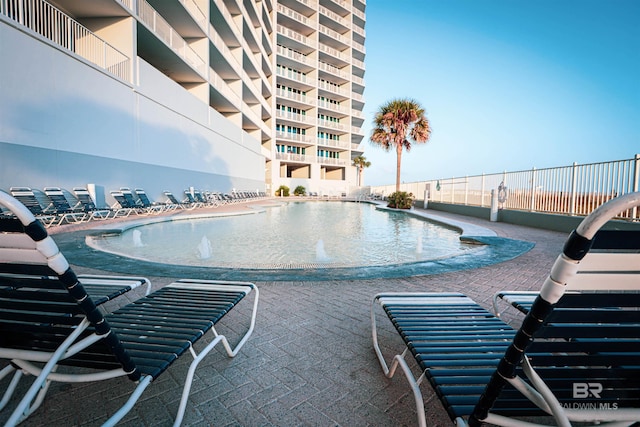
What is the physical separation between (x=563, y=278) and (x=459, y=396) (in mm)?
760

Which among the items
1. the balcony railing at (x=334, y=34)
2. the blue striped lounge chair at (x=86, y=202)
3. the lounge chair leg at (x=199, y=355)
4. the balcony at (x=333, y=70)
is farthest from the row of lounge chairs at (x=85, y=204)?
the balcony railing at (x=334, y=34)

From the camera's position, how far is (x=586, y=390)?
46.7 inches

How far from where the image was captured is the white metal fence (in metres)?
7.85

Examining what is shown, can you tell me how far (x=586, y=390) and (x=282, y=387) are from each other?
1.56m

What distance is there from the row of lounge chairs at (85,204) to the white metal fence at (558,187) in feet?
39.1

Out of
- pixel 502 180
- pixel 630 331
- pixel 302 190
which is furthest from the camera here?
pixel 302 190

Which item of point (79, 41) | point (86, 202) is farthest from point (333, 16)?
point (86, 202)

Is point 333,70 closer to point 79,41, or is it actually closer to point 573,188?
point 79,41

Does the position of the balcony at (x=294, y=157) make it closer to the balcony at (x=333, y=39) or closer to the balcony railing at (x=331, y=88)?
the balcony railing at (x=331, y=88)

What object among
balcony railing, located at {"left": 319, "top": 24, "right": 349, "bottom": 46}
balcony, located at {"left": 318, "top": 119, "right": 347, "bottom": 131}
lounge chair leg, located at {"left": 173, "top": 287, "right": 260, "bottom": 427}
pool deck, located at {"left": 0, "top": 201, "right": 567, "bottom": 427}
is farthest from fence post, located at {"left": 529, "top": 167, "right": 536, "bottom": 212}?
balcony railing, located at {"left": 319, "top": 24, "right": 349, "bottom": 46}

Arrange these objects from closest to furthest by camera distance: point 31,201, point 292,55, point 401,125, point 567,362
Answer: point 567,362 → point 31,201 → point 401,125 → point 292,55

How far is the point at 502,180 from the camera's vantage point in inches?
509

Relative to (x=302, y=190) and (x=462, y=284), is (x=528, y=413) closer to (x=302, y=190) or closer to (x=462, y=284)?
(x=462, y=284)

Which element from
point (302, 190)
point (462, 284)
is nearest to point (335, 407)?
point (462, 284)
